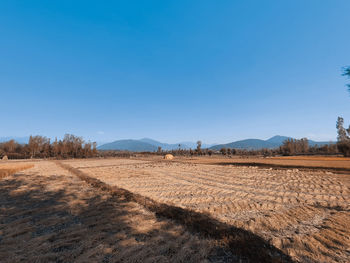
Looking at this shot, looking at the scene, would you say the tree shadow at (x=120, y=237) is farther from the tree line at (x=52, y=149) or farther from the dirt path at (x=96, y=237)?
the tree line at (x=52, y=149)

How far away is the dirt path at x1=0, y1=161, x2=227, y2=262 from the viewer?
3076mm

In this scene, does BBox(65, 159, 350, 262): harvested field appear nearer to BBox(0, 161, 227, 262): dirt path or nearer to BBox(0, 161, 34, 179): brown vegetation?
BBox(0, 161, 227, 262): dirt path

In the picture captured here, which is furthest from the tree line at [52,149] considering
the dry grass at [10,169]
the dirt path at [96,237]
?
the dirt path at [96,237]

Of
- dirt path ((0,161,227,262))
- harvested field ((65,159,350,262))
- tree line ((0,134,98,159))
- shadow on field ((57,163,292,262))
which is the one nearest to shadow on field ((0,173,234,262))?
dirt path ((0,161,227,262))

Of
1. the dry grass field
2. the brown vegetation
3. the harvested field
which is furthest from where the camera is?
the brown vegetation

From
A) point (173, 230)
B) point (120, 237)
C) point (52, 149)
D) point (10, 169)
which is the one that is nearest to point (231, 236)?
point (173, 230)

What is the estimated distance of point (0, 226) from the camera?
4.53 metres

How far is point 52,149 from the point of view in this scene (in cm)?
6419

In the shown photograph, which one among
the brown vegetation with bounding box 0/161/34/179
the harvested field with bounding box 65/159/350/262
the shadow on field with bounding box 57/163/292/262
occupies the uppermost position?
the brown vegetation with bounding box 0/161/34/179

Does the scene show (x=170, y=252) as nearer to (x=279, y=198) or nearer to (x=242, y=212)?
(x=242, y=212)

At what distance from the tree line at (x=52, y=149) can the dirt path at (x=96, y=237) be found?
6606 centimetres

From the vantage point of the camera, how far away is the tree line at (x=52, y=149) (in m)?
62.8

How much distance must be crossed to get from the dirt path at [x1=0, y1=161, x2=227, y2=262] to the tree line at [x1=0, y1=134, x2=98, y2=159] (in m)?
66.1

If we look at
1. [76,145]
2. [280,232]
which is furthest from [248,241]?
[76,145]
